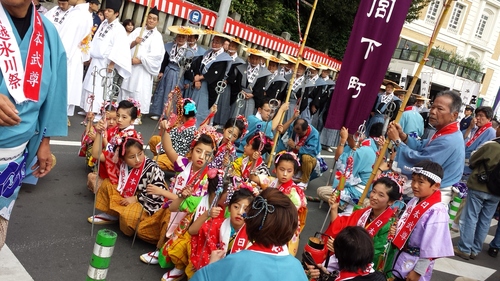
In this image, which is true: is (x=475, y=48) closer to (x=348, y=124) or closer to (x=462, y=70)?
(x=462, y=70)

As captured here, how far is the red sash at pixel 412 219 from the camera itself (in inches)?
166

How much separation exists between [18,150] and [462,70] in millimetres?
35214

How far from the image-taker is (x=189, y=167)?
486 cm

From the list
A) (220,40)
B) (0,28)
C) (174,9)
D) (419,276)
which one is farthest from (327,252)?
(174,9)

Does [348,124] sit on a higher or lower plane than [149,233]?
higher

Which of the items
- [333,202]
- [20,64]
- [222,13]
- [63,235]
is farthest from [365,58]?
[222,13]

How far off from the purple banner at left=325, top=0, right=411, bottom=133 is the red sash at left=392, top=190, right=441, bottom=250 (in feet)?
2.97

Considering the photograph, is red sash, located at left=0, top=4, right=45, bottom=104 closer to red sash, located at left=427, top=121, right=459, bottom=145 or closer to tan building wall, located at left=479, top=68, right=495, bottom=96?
red sash, located at left=427, top=121, right=459, bottom=145

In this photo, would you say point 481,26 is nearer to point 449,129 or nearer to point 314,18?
point 314,18

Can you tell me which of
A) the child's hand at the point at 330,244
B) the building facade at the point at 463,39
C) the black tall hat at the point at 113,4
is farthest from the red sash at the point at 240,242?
the building facade at the point at 463,39

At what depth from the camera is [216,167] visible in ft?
15.7

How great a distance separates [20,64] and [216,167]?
7.90ft

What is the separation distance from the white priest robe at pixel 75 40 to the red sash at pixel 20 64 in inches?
182

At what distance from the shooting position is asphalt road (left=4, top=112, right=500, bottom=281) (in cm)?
387
